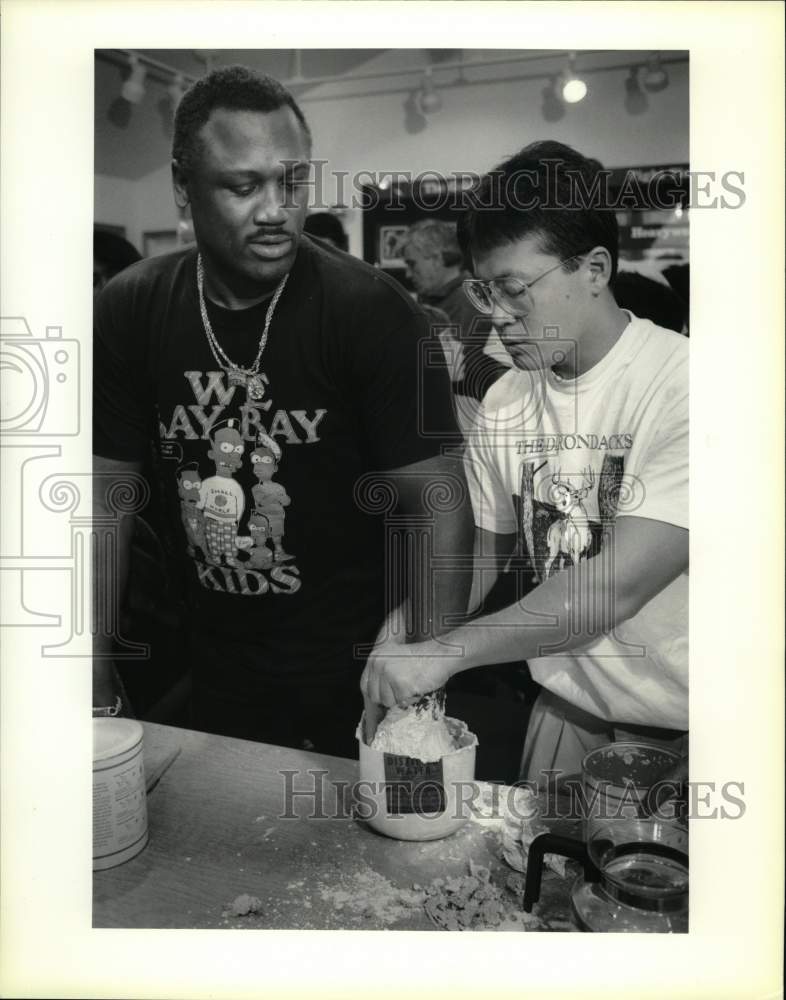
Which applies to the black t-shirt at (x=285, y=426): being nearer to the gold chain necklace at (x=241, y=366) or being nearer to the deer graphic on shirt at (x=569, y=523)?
the gold chain necklace at (x=241, y=366)

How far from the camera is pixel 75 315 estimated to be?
1.59m

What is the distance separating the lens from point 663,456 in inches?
60.7

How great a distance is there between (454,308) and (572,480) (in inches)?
13.0

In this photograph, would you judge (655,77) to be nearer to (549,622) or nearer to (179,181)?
(179,181)

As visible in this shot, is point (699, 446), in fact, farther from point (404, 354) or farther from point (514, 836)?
point (514, 836)

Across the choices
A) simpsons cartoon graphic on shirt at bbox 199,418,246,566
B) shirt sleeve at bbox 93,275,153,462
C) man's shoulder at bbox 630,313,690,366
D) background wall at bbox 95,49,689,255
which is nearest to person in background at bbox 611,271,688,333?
man's shoulder at bbox 630,313,690,366

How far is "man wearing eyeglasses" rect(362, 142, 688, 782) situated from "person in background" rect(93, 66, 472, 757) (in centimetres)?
8

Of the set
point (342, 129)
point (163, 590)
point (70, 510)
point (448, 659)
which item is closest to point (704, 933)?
point (448, 659)

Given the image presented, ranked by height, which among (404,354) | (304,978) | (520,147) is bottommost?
(304,978)

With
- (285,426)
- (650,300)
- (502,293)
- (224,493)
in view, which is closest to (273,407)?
(285,426)

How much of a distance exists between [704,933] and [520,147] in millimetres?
1278

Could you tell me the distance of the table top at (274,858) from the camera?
4.99 feet

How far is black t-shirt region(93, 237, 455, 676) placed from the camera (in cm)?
155

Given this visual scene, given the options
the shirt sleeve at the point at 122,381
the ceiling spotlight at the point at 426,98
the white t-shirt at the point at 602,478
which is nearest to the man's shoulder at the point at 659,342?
the white t-shirt at the point at 602,478
